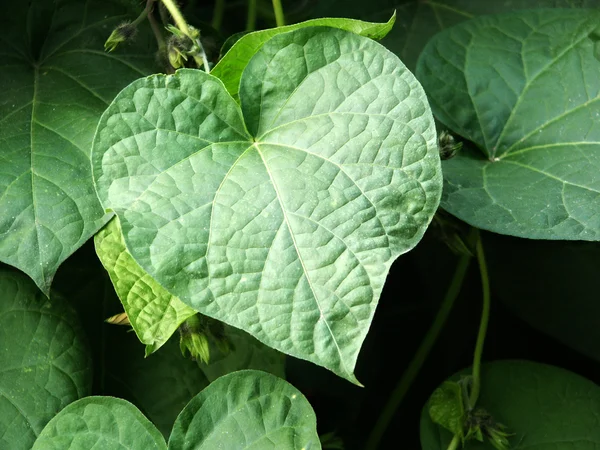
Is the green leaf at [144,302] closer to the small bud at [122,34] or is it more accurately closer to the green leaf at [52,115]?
the green leaf at [52,115]

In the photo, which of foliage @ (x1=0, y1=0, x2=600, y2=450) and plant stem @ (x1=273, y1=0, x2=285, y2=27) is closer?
foliage @ (x1=0, y1=0, x2=600, y2=450)

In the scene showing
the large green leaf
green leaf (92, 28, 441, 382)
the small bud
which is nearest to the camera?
green leaf (92, 28, 441, 382)

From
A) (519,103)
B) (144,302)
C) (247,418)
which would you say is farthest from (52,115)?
(519,103)

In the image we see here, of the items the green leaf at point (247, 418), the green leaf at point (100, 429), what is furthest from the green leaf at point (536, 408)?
the green leaf at point (100, 429)

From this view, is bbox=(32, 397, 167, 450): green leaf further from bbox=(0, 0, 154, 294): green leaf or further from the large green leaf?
the large green leaf

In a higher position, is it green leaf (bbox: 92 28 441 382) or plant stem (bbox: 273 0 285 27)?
plant stem (bbox: 273 0 285 27)

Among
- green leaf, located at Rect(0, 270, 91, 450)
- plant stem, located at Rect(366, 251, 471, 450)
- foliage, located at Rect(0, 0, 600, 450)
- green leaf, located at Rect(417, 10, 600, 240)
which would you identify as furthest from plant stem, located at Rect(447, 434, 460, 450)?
green leaf, located at Rect(0, 270, 91, 450)

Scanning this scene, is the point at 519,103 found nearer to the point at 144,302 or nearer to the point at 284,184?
the point at 284,184

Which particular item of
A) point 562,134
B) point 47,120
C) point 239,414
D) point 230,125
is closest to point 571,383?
point 562,134
